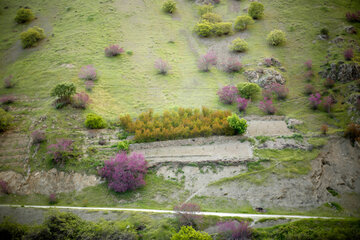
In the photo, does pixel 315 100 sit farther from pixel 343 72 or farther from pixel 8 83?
pixel 8 83

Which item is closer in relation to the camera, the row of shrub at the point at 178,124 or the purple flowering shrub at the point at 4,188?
the purple flowering shrub at the point at 4,188

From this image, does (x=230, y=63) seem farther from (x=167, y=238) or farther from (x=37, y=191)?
(x=37, y=191)

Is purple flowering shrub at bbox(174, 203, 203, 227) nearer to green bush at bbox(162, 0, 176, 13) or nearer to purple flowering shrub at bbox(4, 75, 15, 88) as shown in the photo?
purple flowering shrub at bbox(4, 75, 15, 88)

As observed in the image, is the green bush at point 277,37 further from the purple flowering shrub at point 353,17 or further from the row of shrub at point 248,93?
the purple flowering shrub at point 353,17

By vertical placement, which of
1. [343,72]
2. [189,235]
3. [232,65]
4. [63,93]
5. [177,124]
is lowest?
[189,235]

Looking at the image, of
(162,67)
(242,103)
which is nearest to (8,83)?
(162,67)

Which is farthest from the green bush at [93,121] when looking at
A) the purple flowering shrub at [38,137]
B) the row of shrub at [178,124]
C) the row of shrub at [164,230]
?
the row of shrub at [164,230]
